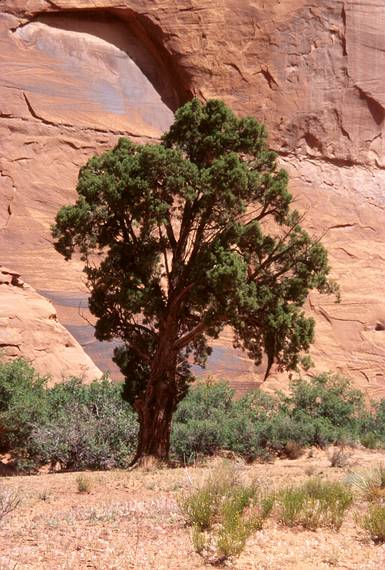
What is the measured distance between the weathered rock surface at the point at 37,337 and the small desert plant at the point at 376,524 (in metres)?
13.5

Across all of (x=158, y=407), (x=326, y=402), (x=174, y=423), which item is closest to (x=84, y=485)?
(x=158, y=407)

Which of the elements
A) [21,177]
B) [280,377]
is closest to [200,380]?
[280,377]

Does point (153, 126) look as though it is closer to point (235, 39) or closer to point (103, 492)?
point (235, 39)

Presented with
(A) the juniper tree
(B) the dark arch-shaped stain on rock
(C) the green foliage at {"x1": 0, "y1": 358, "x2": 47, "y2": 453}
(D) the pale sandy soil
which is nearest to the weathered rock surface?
(C) the green foliage at {"x1": 0, "y1": 358, "x2": 47, "y2": 453}

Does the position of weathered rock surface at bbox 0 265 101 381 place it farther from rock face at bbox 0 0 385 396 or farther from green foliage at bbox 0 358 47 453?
rock face at bbox 0 0 385 396

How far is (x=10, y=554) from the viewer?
5.93 metres

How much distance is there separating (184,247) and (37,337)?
7.86m

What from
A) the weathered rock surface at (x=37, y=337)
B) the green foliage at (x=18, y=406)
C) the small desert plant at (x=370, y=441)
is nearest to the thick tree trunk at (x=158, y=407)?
the green foliage at (x=18, y=406)

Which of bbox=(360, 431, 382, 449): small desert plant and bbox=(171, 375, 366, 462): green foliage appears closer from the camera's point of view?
bbox=(171, 375, 366, 462): green foliage

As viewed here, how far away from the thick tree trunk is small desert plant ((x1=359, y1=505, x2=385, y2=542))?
693 centimetres

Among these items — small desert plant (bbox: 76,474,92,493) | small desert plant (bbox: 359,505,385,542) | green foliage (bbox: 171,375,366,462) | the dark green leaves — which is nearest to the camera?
small desert plant (bbox: 359,505,385,542)

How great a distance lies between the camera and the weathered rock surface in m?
20.0

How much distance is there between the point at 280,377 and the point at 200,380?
2.89 meters

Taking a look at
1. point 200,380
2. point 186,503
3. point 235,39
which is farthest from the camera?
point 235,39
